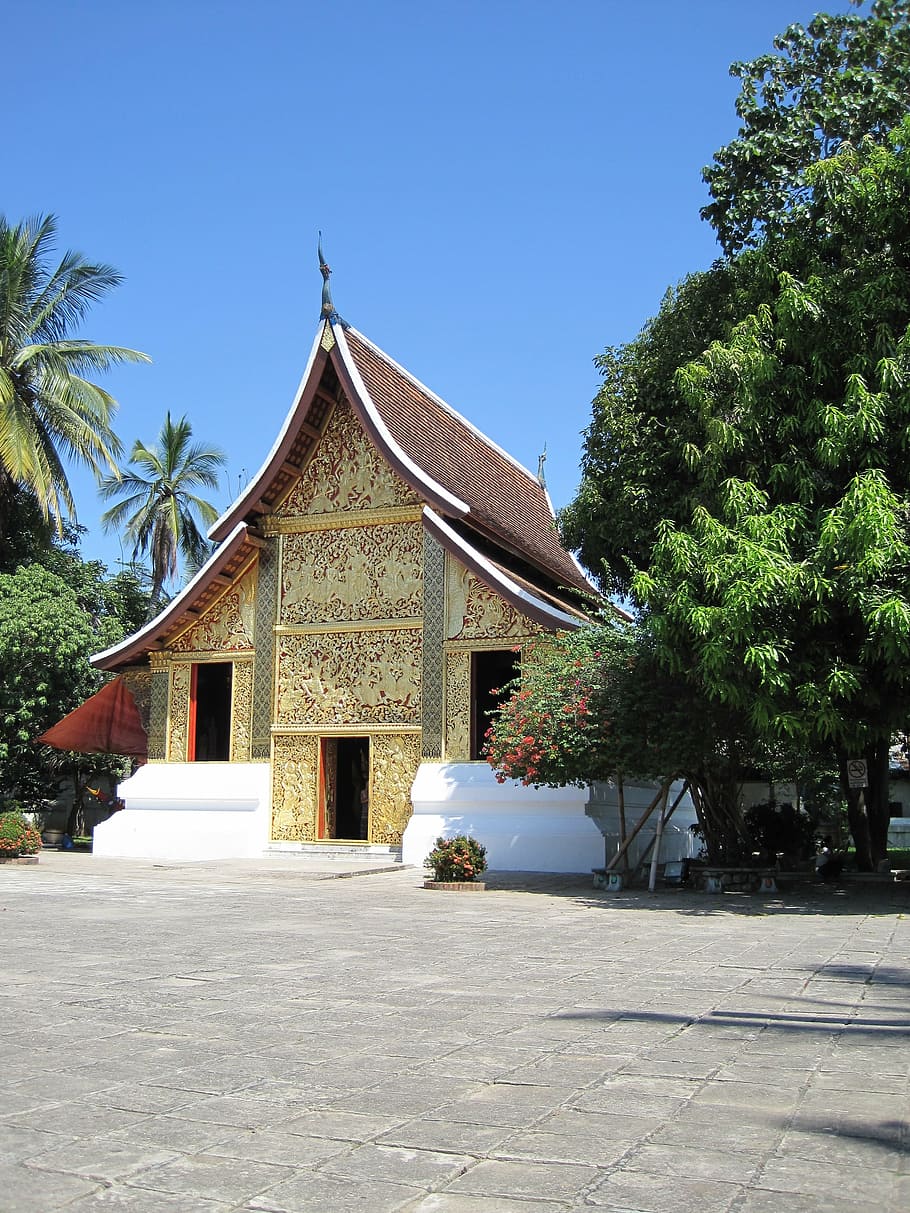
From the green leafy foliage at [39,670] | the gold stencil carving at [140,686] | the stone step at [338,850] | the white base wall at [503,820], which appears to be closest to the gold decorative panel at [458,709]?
the white base wall at [503,820]

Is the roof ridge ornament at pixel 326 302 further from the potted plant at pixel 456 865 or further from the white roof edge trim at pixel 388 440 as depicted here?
the potted plant at pixel 456 865

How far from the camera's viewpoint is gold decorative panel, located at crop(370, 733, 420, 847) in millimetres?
17922

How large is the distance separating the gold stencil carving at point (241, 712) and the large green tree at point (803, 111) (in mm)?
10308

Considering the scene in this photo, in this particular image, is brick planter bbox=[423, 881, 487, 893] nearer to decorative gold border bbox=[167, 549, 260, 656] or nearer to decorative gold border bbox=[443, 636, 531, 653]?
decorative gold border bbox=[443, 636, 531, 653]

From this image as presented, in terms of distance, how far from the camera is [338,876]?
1488 centimetres

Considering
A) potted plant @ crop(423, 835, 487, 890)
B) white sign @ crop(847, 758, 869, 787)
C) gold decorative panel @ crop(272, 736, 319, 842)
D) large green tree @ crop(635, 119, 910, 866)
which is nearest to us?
large green tree @ crop(635, 119, 910, 866)

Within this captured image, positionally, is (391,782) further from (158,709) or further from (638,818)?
(158,709)

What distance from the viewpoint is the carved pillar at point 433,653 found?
1759 centimetres

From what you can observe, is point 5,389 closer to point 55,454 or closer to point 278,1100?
point 55,454

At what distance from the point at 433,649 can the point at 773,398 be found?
761 centimetres

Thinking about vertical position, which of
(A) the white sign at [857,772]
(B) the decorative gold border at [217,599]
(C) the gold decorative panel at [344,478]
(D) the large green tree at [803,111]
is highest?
(D) the large green tree at [803,111]

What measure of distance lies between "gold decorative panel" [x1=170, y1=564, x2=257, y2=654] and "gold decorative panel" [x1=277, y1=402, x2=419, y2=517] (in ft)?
4.87

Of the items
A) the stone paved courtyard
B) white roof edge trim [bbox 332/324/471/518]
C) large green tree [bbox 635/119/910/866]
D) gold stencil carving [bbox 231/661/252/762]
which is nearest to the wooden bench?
large green tree [bbox 635/119/910/866]

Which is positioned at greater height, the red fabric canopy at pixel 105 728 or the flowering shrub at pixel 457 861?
the red fabric canopy at pixel 105 728
